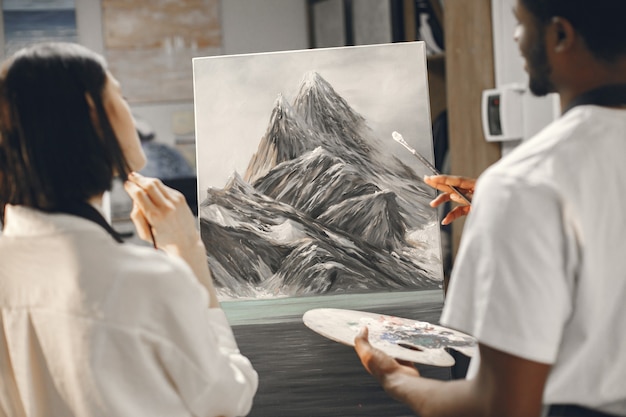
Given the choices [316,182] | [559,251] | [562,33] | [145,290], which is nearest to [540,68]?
[562,33]

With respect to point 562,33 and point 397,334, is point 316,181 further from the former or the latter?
point 562,33

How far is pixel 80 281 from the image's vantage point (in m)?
1.12

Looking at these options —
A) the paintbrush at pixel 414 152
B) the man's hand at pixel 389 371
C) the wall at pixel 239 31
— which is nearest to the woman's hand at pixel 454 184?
the paintbrush at pixel 414 152

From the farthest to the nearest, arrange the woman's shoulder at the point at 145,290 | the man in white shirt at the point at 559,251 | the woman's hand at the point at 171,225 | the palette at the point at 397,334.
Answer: the palette at the point at 397,334, the woman's hand at the point at 171,225, the woman's shoulder at the point at 145,290, the man in white shirt at the point at 559,251

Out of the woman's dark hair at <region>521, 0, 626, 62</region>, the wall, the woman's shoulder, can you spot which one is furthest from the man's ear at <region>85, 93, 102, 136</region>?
the wall

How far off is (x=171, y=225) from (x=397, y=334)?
79cm

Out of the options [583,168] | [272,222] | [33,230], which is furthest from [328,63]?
[583,168]

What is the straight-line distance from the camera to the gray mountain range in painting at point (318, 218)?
2.10 metres

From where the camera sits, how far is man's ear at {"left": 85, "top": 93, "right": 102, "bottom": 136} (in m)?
1.16

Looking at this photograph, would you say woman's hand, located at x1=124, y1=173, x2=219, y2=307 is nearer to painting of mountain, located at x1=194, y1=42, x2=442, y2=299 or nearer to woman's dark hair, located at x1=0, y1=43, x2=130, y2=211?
woman's dark hair, located at x1=0, y1=43, x2=130, y2=211

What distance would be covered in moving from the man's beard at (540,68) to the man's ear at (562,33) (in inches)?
0.6

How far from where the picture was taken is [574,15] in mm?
927

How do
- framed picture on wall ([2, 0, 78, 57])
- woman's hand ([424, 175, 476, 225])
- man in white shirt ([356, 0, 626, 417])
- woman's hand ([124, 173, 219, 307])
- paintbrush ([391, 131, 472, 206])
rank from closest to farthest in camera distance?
man in white shirt ([356, 0, 626, 417])
woman's hand ([124, 173, 219, 307])
woman's hand ([424, 175, 476, 225])
paintbrush ([391, 131, 472, 206])
framed picture on wall ([2, 0, 78, 57])

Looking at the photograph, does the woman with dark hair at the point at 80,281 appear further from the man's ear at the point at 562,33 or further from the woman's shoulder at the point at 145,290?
the man's ear at the point at 562,33
